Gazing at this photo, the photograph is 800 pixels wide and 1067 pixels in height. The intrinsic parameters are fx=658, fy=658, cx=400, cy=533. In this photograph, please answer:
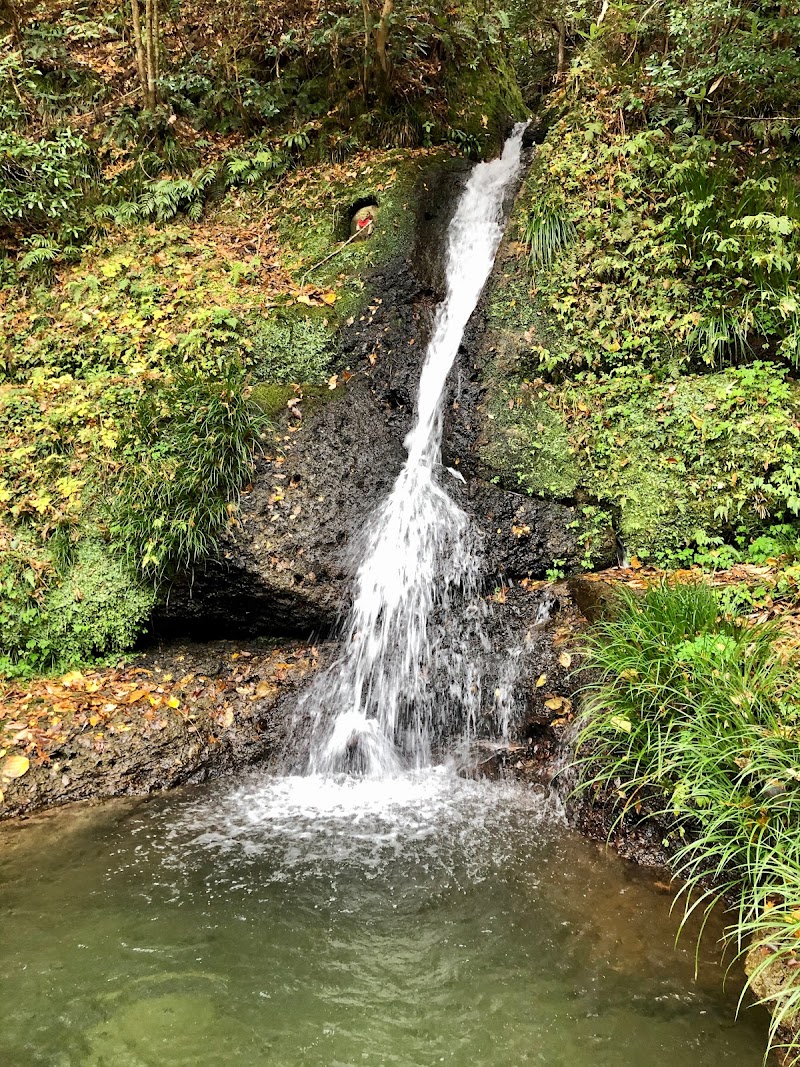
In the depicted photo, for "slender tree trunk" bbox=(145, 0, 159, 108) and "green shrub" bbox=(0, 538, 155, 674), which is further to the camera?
"slender tree trunk" bbox=(145, 0, 159, 108)

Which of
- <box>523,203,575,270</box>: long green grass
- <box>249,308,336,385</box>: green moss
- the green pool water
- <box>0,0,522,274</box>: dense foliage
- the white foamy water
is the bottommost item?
the green pool water

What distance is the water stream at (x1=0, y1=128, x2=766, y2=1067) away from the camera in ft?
9.48

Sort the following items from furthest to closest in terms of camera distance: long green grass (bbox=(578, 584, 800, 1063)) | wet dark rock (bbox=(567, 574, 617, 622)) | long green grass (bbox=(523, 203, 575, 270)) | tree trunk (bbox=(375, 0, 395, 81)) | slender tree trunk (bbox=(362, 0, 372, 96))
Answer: slender tree trunk (bbox=(362, 0, 372, 96))
tree trunk (bbox=(375, 0, 395, 81))
long green grass (bbox=(523, 203, 575, 270))
wet dark rock (bbox=(567, 574, 617, 622))
long green grass (bbox=(578, 584, 800, 1063))

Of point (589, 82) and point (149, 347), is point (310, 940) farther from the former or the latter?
point (589, 82)

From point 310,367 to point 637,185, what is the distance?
399 centimetres

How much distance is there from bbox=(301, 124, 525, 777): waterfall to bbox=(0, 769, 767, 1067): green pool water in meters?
0.74

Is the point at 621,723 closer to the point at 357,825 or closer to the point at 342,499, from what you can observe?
the point at 357,825

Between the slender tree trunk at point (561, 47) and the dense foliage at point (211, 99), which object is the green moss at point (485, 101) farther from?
the slender tree trunk at point (561, 47)

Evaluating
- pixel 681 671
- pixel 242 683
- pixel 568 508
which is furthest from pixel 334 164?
pixel 681 671

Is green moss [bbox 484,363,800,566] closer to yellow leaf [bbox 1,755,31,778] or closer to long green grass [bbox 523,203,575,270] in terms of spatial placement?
long green grass [bbox 523,203,575,270]

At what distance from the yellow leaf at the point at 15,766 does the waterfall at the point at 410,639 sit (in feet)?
6.88

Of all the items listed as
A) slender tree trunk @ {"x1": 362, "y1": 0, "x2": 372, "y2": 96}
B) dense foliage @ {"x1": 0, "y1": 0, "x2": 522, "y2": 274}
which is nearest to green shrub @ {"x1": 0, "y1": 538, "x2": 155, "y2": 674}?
dense foliage @ {"x1": 0, "y1": 0, "x2": 522, "y2": 274}

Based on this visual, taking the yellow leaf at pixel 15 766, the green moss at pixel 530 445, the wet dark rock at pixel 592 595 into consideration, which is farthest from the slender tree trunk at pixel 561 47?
the yellow leaf at pixel 15 766

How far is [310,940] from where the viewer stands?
137 inches
